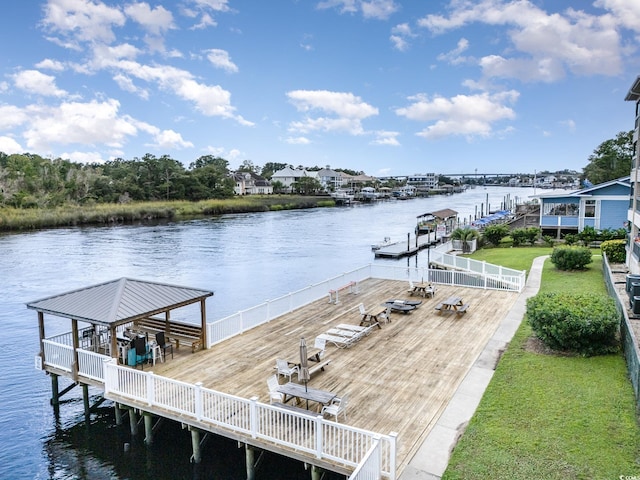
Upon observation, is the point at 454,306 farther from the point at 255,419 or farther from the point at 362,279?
the point at 255,419

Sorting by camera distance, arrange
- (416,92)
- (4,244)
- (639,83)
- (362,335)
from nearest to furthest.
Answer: (362,335) < (639,83) < (4,244) < (416,92)

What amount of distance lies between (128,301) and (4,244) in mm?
45905

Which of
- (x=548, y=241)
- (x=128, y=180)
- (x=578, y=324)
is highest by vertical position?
(x=128, y=180)

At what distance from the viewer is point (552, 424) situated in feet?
30.5

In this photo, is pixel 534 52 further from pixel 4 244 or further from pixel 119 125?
pixel 119 125

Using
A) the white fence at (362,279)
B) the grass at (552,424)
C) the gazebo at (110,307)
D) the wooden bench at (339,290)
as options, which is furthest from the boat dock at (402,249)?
the gazebo at (110,307)

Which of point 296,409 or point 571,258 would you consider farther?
point 571,258

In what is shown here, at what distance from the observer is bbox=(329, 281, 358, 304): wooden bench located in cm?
2000

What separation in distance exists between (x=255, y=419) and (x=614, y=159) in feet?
257

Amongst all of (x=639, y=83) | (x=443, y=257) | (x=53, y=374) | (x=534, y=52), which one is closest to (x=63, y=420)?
(x=53, y=374)

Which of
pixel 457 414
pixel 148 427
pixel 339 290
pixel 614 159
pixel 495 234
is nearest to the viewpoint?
pixel 457 414

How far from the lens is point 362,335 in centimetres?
1524

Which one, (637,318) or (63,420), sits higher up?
(637,318)

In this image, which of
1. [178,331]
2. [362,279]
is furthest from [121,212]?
[178,331]
